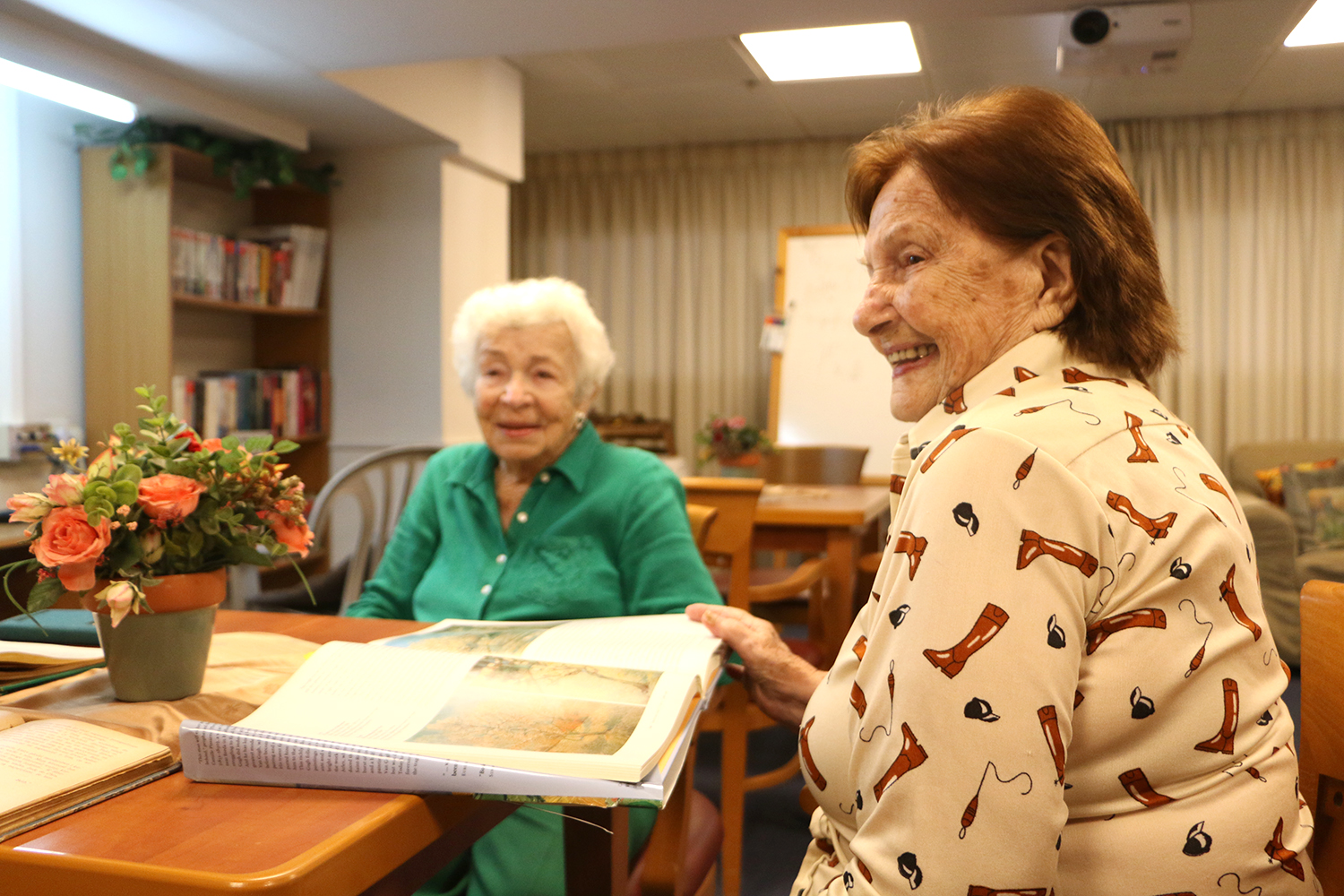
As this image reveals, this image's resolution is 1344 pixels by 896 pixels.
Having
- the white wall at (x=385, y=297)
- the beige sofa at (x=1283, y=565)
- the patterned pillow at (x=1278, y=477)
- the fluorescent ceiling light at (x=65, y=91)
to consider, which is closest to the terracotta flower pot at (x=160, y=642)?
the fluorescent ceiling light at (x=65, y=91)

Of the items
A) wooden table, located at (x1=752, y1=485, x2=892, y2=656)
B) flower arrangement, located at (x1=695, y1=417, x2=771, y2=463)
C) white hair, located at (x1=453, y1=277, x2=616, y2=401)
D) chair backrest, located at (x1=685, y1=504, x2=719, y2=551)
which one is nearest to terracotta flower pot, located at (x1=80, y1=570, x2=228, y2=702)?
white hair, located at (x1=453, y1=277, x2=616, y2=401)

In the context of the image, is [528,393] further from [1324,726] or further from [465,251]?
[465,251]

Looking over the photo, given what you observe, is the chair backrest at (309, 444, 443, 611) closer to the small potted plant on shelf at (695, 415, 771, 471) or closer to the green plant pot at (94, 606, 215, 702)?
the small potted plant on shelf at (695, 415, 771, 471)

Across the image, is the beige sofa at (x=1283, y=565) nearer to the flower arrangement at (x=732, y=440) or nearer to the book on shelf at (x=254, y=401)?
the flower arrangement at (x=732, y=440)

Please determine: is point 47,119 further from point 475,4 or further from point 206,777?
point 206,777

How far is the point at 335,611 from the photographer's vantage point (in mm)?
2934

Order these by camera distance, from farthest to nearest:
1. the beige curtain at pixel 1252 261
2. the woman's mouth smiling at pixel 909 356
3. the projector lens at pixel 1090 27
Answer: the beige curtain at pixel 1252 261 → the projector lens at pixel 1090 27 → the woman's mouth smiling at pixel 909 356

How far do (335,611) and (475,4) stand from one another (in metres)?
1.80

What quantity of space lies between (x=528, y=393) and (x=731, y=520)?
27.8 inches

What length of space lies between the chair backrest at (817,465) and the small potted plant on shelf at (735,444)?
79cm

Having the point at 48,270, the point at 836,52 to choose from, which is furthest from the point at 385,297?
the point at 836,52

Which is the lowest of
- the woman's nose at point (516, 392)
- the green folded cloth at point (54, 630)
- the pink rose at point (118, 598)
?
the green folded cloth at point (54, 630)

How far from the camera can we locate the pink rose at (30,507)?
880mm

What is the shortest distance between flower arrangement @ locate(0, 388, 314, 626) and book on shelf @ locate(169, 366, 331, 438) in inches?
116
